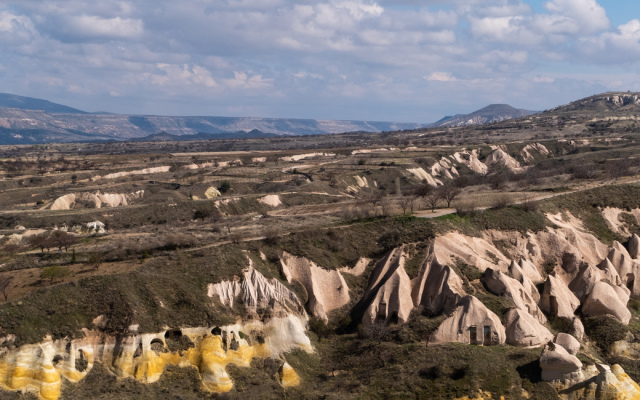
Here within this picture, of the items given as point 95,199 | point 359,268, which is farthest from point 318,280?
point 95,199

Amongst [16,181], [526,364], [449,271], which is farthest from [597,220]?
Answer: [16,181]

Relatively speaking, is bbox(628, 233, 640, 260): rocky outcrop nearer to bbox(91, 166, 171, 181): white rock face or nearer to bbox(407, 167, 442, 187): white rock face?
bbox(407, 167, 442, 187): white rock face

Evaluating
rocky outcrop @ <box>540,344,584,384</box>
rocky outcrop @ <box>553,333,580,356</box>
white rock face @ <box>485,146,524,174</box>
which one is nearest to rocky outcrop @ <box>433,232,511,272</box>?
rocky outcrop @ <box>553,333,580,356</box>

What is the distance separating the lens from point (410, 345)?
47344mm

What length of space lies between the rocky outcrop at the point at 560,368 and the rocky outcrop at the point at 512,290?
8.30m

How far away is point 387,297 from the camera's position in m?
53.8

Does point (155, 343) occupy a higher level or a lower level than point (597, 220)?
lower

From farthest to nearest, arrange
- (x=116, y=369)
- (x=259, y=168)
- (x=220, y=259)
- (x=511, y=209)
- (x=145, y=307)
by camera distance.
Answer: (x=259, y=168)
(x=511, y=209)
(x=220, y=259)
(x=145, y=307)
(x=116, y=369)

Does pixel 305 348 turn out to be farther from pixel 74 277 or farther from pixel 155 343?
pixel 74 277

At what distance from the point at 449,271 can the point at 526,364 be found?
1094 centimetres

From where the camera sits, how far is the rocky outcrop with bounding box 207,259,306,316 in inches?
1930

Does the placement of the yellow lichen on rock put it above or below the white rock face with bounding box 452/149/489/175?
below

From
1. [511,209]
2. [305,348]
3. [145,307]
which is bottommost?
[305,348]

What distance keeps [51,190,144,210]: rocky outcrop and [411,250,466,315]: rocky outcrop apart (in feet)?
225
